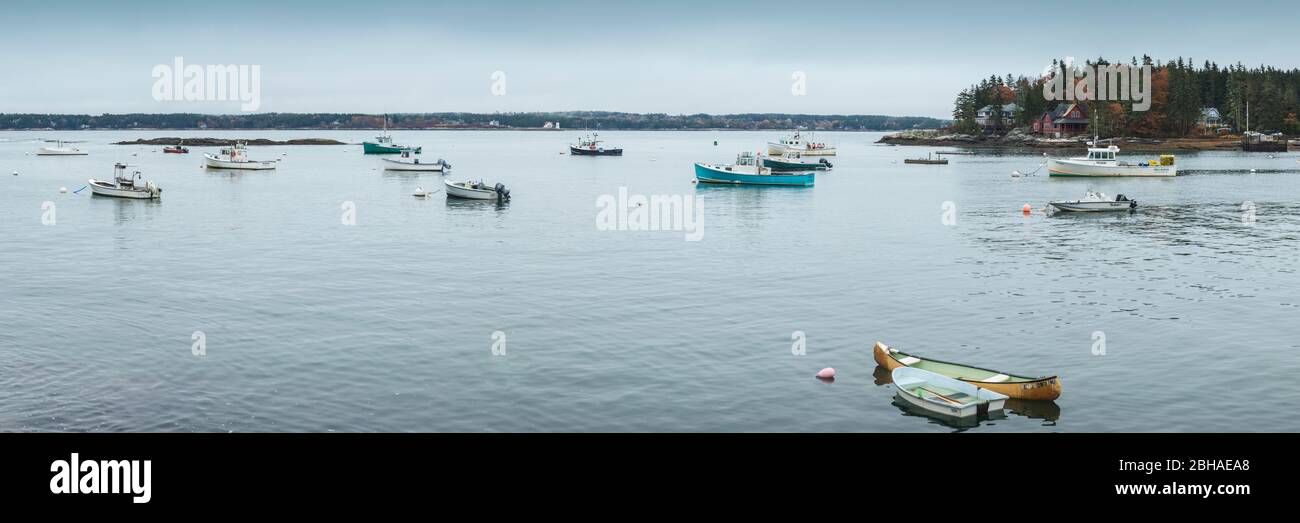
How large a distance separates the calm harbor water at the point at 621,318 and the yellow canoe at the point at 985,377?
1.70 feet

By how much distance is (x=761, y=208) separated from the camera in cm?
10175

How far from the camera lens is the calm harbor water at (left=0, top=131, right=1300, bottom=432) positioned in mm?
32250

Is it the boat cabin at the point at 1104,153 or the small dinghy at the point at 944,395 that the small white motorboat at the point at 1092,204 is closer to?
the boat cabin at the point at 1104,153

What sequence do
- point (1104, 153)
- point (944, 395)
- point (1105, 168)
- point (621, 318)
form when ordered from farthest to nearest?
point (1104, 153) → point (1105, 168) → point (621, 318) → point (944, 395)

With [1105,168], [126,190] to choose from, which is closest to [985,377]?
[126,190]

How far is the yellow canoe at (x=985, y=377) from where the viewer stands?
107ft

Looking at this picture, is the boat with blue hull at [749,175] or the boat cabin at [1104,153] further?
the boat cabin at [1104,153]

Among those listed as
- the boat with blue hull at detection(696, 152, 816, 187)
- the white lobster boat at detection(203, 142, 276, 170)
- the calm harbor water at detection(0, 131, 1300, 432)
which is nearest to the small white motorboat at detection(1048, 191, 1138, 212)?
the calm harbor water at detection(0, 131, 1300, 432)

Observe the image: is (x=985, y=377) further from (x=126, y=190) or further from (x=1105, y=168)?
(x=1105, y=168)

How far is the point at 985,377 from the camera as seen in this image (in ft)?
111

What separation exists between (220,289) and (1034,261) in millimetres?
42169

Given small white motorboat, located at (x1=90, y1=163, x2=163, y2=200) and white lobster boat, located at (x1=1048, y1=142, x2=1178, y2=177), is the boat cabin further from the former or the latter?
small white motorboat, located at (x1=90, y1=163, x2=163, y2=200)

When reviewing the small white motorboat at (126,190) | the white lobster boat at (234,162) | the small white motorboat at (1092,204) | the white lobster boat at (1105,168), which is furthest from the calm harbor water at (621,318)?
the white lobster boat at (234,162)

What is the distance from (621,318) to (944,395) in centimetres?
1671
